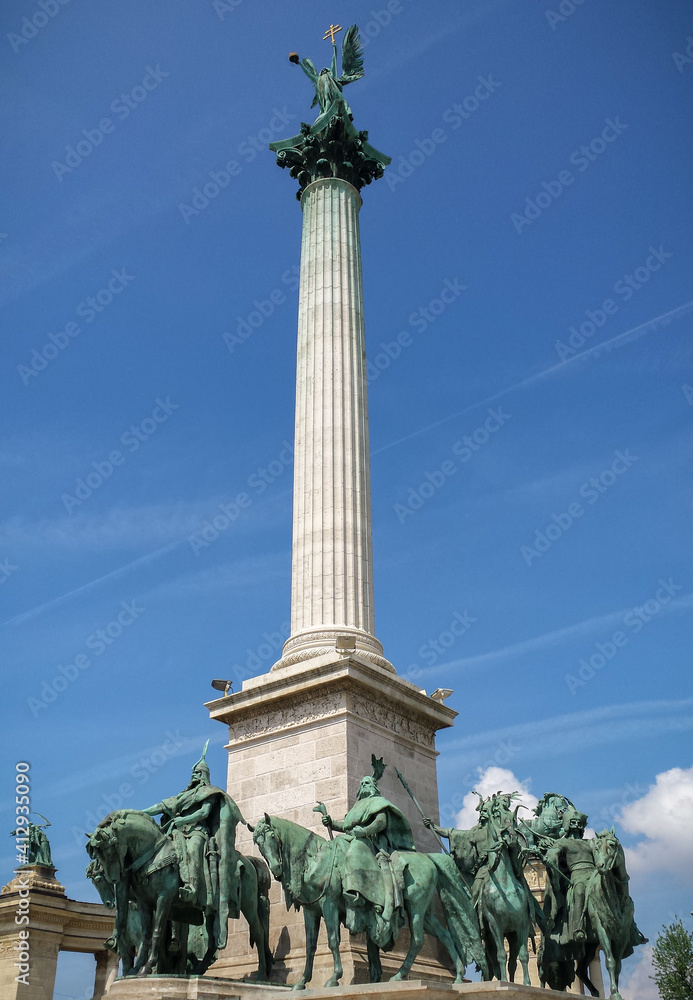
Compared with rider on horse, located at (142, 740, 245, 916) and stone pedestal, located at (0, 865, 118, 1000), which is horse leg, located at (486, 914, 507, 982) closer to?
rider on horse, located at (142, 740, 245, 916)

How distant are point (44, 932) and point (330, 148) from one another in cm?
2652

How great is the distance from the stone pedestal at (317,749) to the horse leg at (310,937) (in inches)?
50.1

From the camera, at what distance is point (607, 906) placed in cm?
1809

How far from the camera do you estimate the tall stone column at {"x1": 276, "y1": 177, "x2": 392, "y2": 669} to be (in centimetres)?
2208

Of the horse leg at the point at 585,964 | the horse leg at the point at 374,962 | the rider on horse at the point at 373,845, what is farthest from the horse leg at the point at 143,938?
the horse leg at the point at 585,964

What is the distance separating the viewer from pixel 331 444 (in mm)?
23859

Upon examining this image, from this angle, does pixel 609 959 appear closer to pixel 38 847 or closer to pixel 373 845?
pixel 373 845

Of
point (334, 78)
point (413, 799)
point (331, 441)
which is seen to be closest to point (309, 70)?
point (334, 78)

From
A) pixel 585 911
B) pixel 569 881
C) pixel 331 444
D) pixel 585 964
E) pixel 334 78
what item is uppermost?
pixel 334 78

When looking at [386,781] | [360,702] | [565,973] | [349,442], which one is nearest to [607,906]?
[565,973]

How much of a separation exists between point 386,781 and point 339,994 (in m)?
5.62

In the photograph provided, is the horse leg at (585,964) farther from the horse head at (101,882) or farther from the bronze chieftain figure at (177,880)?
the horse head at (101,882)

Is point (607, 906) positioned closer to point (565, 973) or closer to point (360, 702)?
point (565, 973)

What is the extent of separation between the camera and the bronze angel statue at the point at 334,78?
27734 mm
